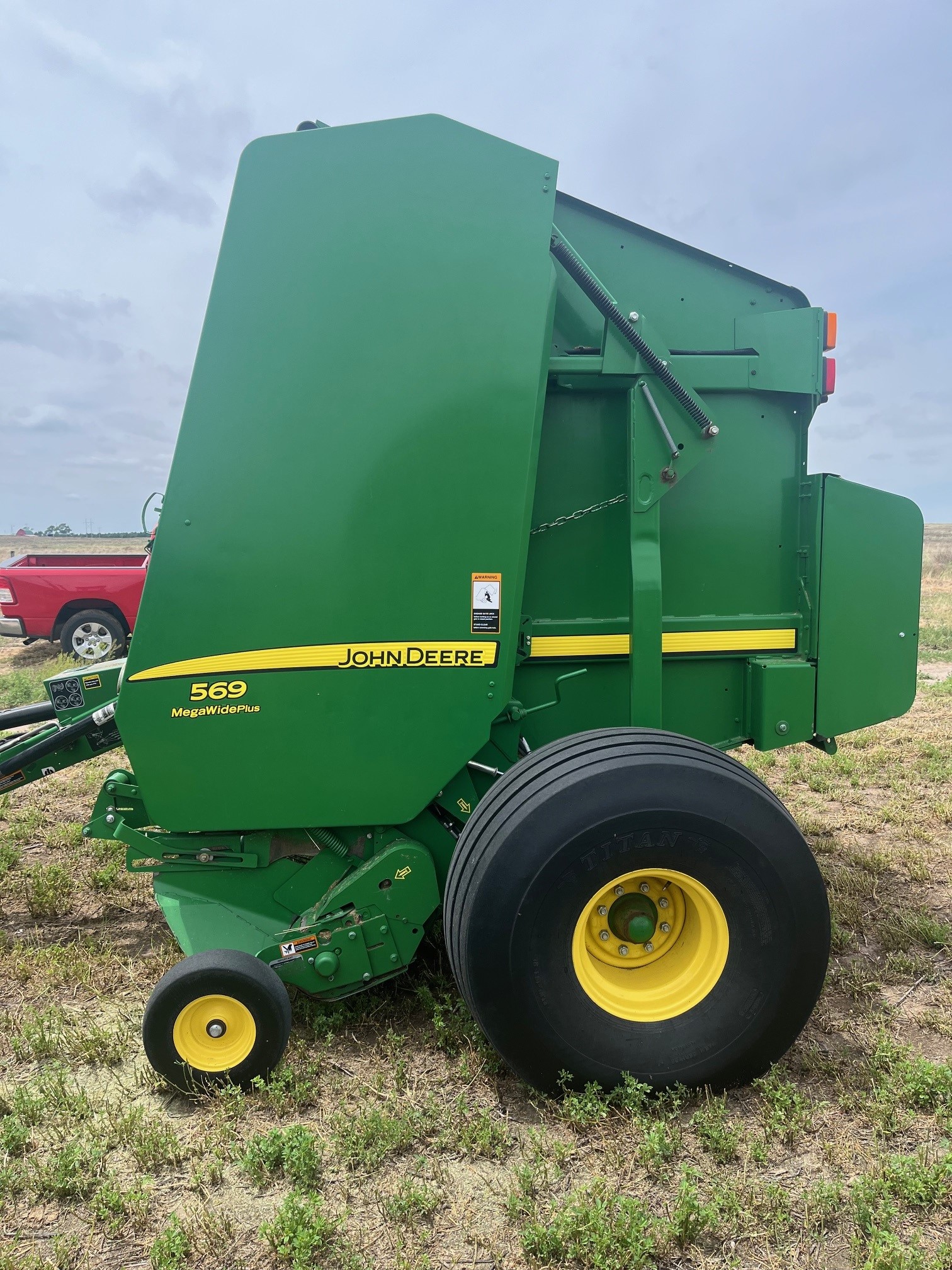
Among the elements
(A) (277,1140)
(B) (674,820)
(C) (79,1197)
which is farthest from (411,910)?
(C) (79,1197)

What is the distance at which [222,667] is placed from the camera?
273 centimetres

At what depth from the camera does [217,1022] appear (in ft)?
8.30

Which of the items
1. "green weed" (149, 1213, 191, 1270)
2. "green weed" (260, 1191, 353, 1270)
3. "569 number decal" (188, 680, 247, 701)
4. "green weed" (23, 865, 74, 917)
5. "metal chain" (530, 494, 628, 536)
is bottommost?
"green weed" (149, 1213, 191, 1270)

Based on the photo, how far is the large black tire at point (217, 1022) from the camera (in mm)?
2484

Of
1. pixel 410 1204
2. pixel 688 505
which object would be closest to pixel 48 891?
pixel 410 1204

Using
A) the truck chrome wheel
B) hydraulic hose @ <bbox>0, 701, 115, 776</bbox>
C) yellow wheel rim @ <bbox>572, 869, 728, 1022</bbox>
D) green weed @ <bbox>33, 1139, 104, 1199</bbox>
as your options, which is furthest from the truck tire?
yellow wheel rim @ <bbox>572, 869, 728, 1022</bbox>

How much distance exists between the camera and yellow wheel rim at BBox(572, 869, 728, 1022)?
252 centimetres

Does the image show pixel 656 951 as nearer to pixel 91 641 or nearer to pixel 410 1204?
pixel 410 1204

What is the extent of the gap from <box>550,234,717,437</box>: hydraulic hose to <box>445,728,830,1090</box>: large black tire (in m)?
1.25

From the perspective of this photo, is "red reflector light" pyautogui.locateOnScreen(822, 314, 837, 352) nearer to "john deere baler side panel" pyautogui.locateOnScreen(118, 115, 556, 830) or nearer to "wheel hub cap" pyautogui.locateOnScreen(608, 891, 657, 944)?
"john deere baler side panel" pyautogui.locateOnScreen(118, 115, 556, 830)

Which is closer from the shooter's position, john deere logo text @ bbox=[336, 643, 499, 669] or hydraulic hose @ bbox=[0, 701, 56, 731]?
john deere logo text @ bbox=[336, 643, 499, 669]

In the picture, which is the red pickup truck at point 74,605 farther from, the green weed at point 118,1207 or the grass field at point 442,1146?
the green weed at point 118,1207

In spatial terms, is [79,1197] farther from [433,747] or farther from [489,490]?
[489,490]

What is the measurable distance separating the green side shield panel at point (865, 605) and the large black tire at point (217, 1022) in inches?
92.2
